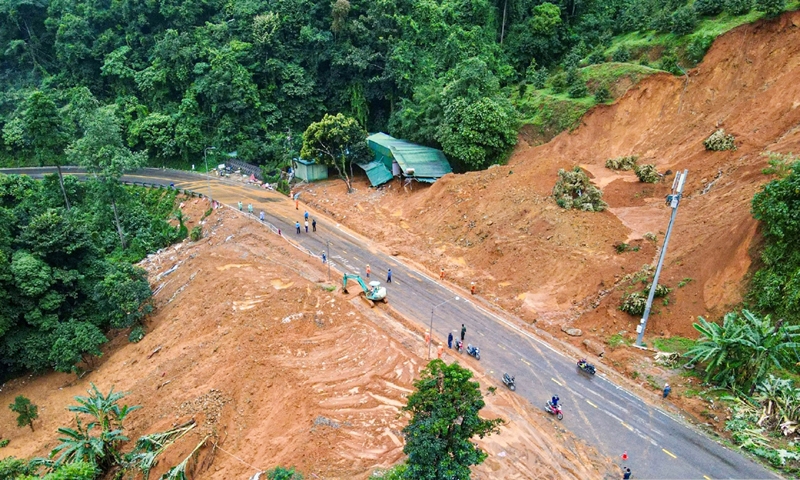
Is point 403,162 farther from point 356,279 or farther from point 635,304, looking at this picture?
point 635,304

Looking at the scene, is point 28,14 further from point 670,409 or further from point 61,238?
point 670,409

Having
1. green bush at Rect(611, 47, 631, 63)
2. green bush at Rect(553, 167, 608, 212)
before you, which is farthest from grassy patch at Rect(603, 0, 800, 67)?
green bush at Rect(553, 167, 608, 212)

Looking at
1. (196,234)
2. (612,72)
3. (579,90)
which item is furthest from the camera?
(579,90)

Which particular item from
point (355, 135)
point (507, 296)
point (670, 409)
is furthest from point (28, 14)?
point (670, 409)

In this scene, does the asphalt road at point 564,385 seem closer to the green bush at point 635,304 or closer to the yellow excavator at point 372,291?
the yellow excavator at point 372,291

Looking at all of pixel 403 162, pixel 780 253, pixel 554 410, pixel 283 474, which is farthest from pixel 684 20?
pixel 283 474
